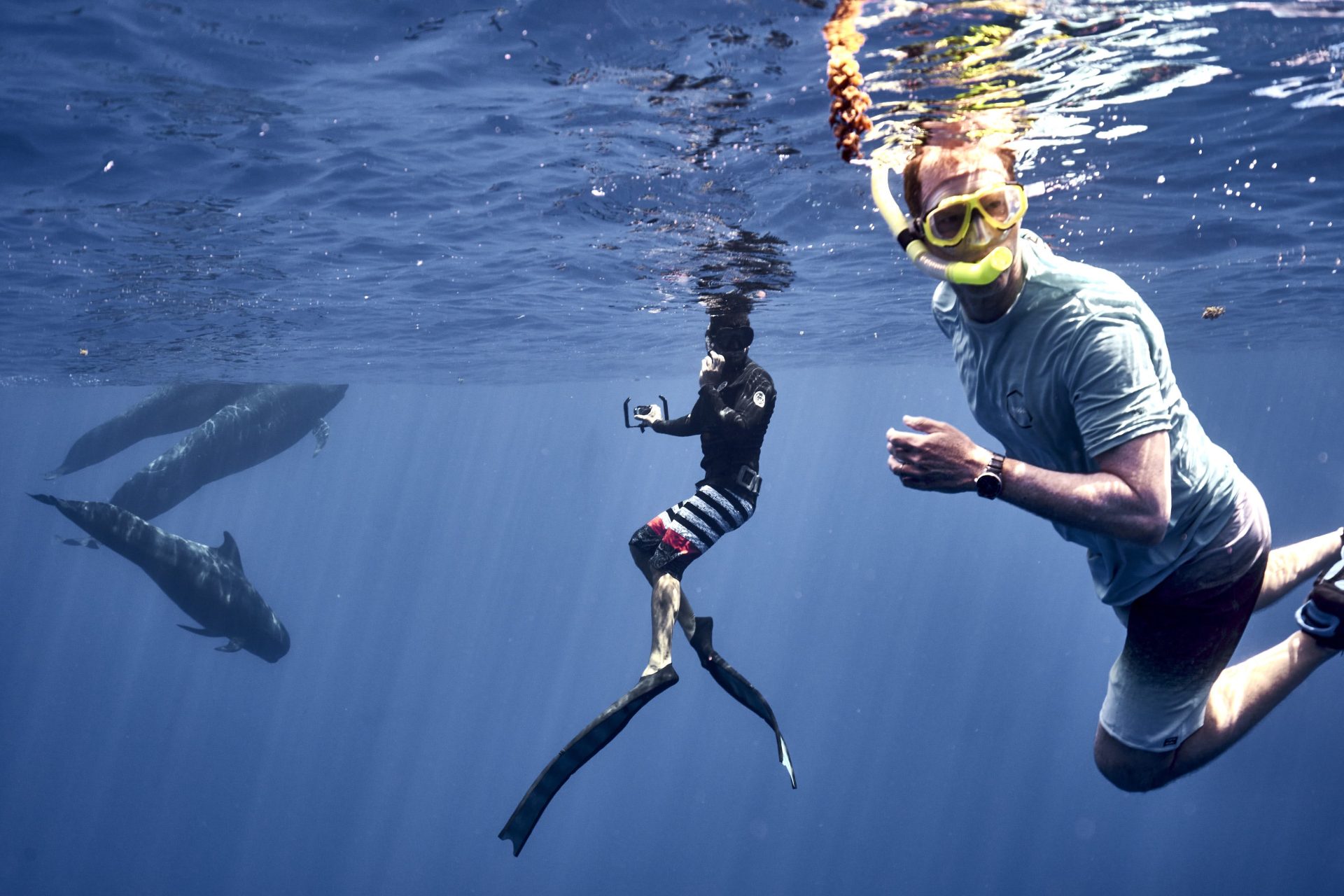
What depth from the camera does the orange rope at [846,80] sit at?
3.78m

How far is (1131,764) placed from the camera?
3592mm

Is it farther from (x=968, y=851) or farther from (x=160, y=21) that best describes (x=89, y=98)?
(x=968, y=851)

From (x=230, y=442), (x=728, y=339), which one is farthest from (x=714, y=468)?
(x=230, y=442)

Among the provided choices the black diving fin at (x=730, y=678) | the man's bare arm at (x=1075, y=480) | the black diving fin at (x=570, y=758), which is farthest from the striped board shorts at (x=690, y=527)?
the man's bare arm at (x=1075, y=480)

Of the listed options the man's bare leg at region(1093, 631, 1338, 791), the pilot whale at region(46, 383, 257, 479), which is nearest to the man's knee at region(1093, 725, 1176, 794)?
the man's bare leg at region(1093, 631, 1338, 791)

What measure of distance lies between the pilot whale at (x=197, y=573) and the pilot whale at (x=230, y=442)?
3.01 m

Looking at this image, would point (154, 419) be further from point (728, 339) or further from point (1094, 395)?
point (1094, 395)

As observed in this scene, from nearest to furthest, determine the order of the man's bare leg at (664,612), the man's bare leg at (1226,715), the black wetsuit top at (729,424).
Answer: the man's bare leg at (1226,715), the man's bare leg at (664,612), the black wetsuit top at (729,424)

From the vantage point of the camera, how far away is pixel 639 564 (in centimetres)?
668

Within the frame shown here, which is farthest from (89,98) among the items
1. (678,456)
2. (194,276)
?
(678,456)

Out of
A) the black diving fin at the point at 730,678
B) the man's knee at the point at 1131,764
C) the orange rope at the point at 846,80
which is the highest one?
the orange rope at the point at 846,80

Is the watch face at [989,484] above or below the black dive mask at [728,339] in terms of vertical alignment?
below

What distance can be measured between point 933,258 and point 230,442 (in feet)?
60.6

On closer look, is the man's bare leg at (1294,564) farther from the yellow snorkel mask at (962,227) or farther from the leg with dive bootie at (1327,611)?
the yellow snorkel mask at (962,227)
